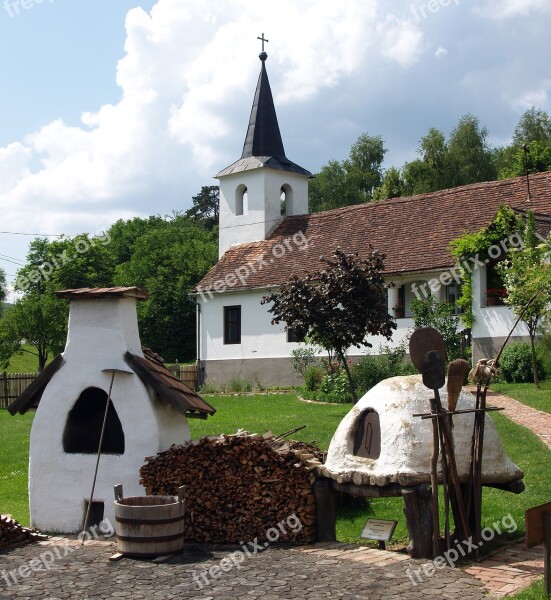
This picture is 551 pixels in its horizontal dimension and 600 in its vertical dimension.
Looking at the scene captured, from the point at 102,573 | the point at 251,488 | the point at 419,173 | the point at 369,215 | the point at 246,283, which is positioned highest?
the point at 419,173

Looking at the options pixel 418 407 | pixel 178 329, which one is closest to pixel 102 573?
pixel 418 407

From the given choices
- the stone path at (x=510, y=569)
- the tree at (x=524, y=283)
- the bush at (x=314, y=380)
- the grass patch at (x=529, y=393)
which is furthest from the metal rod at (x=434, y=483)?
the bush at (x=314, y=380)

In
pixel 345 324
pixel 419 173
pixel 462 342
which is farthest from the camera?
pixel 419 173

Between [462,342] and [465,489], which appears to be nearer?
[465,489]

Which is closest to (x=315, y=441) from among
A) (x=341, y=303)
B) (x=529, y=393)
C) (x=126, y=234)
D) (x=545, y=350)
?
(x=341, y=303)

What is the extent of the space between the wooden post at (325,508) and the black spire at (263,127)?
2603 centimetres

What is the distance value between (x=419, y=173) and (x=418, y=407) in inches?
1491

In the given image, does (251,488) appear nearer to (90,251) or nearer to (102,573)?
(102,573)

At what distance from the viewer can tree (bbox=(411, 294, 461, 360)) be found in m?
23.4

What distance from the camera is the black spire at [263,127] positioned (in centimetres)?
3506

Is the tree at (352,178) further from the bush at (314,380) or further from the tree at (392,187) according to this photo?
the bush at (314,380)

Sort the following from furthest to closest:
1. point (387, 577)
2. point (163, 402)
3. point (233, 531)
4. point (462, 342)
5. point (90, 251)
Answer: point (90, 251)
point (462, 342)
point (163, 402)
point (233, 531)
point (387, 577)

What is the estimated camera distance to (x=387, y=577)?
318 inches

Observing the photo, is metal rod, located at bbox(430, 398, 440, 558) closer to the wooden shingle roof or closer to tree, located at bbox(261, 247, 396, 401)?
the wooden shingle roof
